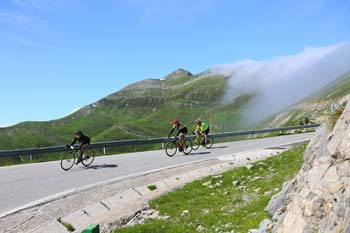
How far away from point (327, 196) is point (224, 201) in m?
5.63

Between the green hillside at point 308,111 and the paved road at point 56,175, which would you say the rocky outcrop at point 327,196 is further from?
the green hillside at point 308,111

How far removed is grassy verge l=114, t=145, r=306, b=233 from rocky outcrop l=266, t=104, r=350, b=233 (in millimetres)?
2059

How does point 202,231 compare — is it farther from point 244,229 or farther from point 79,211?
point 79,211

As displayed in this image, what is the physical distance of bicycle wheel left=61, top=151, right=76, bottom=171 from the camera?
1928cm

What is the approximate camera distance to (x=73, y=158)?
19.9 meters

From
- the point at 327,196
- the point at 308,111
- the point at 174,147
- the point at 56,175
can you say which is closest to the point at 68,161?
the point at 56,175

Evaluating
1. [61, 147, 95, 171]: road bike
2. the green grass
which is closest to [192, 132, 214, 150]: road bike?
[61, 147, 95, 171]: road bike

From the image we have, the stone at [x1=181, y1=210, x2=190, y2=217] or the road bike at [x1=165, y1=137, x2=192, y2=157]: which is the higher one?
the road bike at [x1=165, y1=137, x2=192, y2=157]

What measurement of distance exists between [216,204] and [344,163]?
5666 mm

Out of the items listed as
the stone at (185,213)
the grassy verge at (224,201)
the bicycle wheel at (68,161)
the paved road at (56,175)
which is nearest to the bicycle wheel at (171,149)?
the paved road at (56,175)

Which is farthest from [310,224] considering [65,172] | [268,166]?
[65,172]

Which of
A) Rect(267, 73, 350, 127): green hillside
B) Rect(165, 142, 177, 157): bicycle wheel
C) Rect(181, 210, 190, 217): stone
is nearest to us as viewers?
Rect(181, 210, 190, 217): stone

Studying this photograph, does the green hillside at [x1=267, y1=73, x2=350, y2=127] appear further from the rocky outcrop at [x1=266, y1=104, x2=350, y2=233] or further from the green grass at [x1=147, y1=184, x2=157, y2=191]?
the rocky outcrop at [x1=266, y1=104, x2=350, y2=233]

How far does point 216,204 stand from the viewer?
11.2 m
